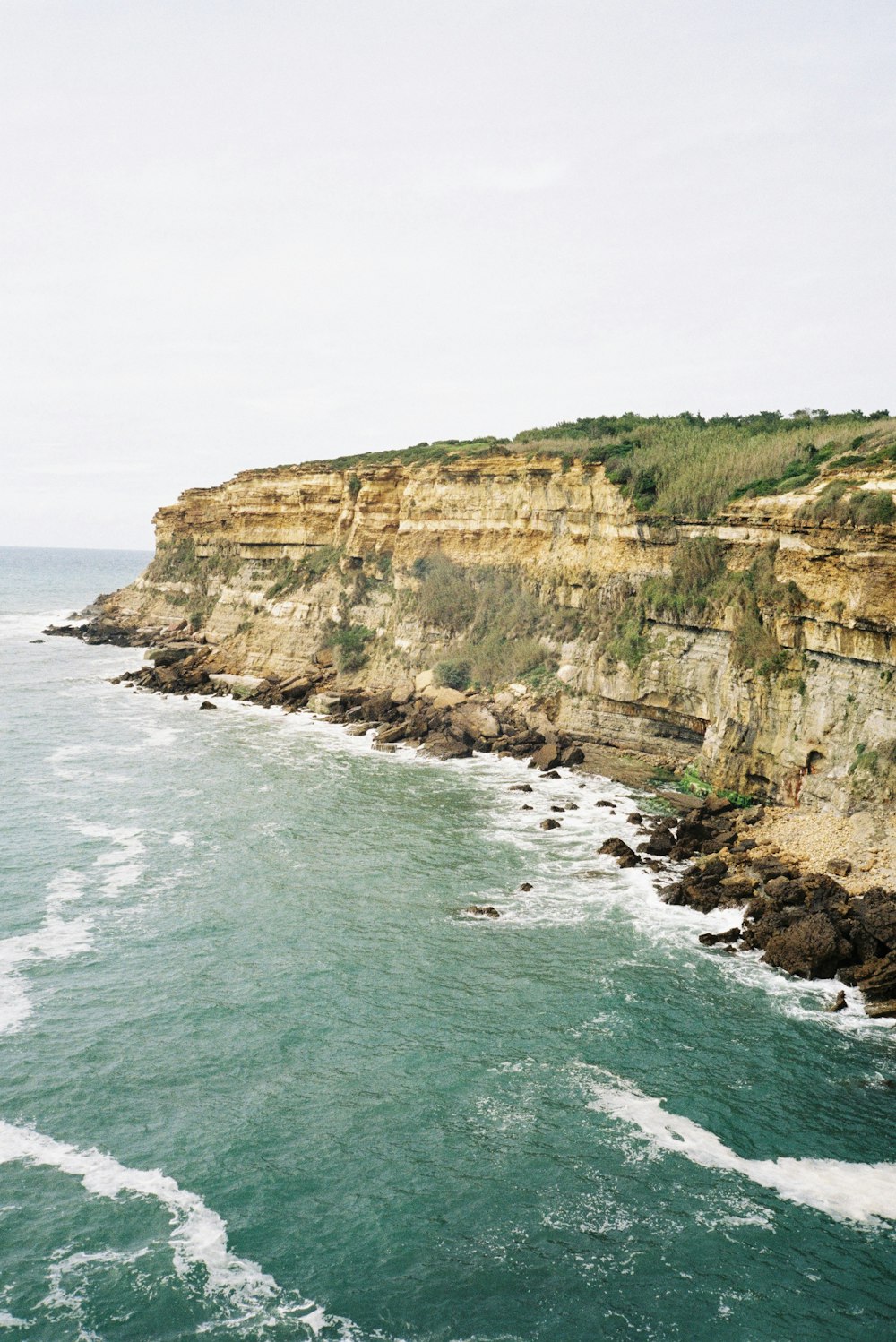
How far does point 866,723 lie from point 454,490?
103 feet

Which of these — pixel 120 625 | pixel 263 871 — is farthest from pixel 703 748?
pixel 120 625

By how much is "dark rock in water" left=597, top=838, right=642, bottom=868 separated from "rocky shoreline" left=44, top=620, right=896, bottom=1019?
0.04 meters

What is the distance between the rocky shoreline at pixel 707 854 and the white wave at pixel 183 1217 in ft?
35.9

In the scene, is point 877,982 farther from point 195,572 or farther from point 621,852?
point 195,572

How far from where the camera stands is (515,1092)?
1656 cm

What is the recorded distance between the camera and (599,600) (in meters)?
44.2

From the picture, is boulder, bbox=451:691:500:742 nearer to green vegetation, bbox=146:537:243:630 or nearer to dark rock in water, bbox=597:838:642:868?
dark rock in water, bbox=597:838:642:868

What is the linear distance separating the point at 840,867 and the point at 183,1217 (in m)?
17.9

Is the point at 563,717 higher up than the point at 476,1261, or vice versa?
the point at 563,717

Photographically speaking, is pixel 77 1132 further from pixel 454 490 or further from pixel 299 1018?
pixel 454 490

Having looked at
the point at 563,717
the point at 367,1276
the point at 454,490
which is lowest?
the point at 367,1276

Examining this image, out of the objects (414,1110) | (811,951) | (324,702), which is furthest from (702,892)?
(324,702)

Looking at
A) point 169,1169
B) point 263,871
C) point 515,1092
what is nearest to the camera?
point 169,1169

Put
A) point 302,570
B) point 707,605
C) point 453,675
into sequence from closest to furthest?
point 707,605 < point 453,675 < point 302,570
